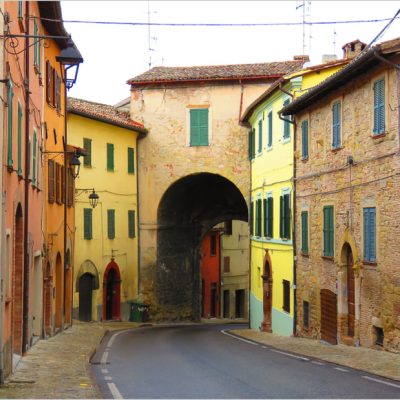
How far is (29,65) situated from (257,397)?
986 centimetres

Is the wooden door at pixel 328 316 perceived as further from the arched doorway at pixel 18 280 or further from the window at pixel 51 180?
the arched doorway at pixel 18 280

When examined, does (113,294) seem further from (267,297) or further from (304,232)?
(304,232)

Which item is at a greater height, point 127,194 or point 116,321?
point 127,194

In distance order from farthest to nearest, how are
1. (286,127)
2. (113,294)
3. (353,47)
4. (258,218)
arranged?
(113,294)
(258,218)
(286,127)
(353,47)

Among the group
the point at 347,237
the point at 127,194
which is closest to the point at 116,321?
the point at 127,194

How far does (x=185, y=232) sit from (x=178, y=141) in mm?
5499

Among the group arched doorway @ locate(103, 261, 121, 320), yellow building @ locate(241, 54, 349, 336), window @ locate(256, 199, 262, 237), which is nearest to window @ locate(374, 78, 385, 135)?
yellow building @ locate(241, 54, 349, 336)

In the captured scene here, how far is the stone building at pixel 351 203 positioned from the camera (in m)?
18.7

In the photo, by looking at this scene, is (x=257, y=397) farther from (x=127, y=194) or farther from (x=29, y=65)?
(x=127, y=194)

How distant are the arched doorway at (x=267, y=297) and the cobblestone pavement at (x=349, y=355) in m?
6.87

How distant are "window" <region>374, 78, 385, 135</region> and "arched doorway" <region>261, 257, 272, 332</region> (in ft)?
46.9

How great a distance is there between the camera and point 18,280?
A: 55.9ft

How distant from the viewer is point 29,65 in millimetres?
19062

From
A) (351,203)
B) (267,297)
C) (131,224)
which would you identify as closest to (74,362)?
(351,203)
